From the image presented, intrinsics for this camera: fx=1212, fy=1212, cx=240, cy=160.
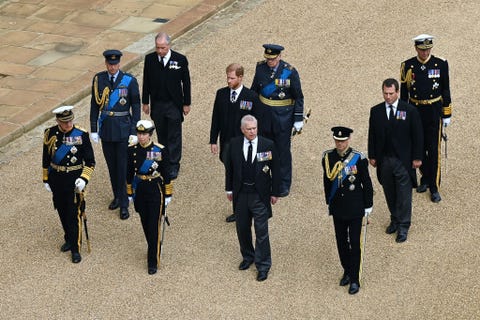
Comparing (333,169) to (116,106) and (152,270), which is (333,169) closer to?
(152,270)

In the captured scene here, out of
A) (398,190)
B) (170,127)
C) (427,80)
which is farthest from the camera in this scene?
(170,127)

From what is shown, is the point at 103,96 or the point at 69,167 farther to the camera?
the point at 103,96

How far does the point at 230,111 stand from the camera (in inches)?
516

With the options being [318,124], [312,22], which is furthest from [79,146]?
[312,22]

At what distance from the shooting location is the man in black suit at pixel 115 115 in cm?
1355

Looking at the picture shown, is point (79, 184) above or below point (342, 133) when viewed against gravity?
below

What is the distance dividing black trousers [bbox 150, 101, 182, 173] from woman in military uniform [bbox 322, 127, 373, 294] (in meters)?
3.12

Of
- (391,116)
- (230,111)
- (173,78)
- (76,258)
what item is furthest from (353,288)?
(173,78)

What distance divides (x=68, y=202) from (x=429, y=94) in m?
4.14

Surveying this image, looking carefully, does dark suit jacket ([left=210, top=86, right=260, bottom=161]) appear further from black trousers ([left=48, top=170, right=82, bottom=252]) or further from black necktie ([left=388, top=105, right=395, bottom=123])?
black trousers ([left=48, top=170, right=82, bottom=252])

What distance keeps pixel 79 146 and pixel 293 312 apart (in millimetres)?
2874

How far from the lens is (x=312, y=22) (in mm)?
18516

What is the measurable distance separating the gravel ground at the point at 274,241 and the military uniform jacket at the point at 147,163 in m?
0.97

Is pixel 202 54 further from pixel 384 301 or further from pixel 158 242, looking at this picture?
pixel 384 301
